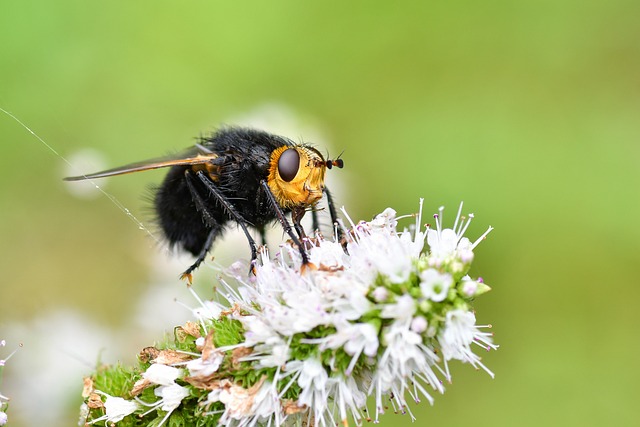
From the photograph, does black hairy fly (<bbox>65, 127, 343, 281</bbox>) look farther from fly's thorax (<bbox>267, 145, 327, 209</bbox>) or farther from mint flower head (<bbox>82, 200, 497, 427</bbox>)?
mint flower head (<bbox>82, 200, 497, 427</bbox>)

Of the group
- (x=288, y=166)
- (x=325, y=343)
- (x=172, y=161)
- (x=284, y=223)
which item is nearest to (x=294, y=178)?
(x=288, y=166)

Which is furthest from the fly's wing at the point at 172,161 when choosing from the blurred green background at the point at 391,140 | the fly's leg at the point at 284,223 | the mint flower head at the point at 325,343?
the blurred green background at the point at 391,140

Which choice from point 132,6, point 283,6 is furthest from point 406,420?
point 132,6

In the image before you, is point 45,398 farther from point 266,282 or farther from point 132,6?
point 132,6

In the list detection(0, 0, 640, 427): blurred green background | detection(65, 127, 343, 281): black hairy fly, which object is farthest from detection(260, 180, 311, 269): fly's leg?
detection(0, 0, 640, 427): blurred green background

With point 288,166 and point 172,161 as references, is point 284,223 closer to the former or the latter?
point 288,166

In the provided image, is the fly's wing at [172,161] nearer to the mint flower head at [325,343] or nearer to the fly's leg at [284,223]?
the fly's leg at [284,223]
